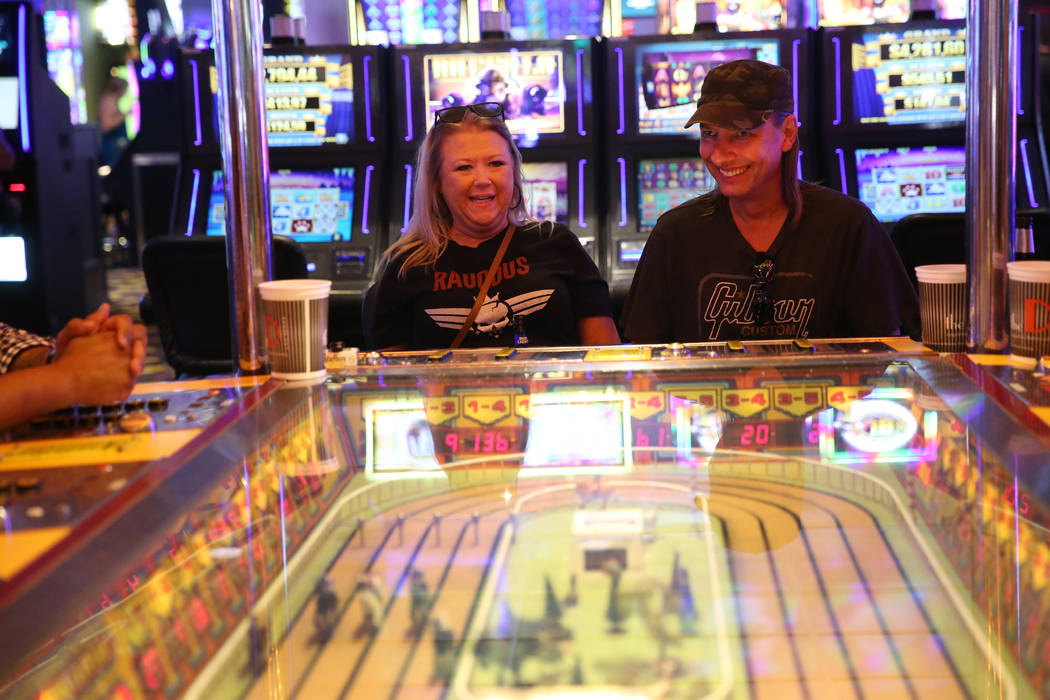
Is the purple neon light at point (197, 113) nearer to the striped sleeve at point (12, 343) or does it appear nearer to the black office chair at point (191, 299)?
the black office chair at point (191, 299)

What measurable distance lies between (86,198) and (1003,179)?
764 centimetres

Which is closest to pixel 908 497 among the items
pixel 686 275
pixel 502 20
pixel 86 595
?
pixel 86 595

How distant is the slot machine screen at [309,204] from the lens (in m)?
4.88

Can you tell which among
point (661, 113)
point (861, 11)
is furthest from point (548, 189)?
point (861, 11)

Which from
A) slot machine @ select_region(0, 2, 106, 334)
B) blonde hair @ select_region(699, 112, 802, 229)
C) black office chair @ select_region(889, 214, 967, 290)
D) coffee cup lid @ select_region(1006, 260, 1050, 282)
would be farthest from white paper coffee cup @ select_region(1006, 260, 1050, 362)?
slot machine @ select_region(0, 2, 106, 334)

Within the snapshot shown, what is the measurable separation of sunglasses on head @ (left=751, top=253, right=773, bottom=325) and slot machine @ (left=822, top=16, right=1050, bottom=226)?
245 cm

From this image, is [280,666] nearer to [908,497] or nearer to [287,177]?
[908,497]

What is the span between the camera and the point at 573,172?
4848mm

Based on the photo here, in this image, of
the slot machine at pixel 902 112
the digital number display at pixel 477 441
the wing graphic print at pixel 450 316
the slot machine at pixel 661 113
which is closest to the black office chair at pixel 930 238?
the slot machine at pixel 902 112

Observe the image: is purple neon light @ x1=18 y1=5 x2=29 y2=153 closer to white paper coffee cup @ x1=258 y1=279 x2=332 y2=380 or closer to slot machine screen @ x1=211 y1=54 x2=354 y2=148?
slot machine screen @ x1=211 y1=54 x2=354 y2=148

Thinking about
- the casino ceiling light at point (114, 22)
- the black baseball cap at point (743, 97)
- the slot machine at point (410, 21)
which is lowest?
the black baseball cap at point (743, 97)

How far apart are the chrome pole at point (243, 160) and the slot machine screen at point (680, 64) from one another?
10.7ft

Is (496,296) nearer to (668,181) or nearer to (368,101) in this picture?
(668,181)

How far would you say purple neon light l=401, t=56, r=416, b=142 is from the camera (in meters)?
4.89
